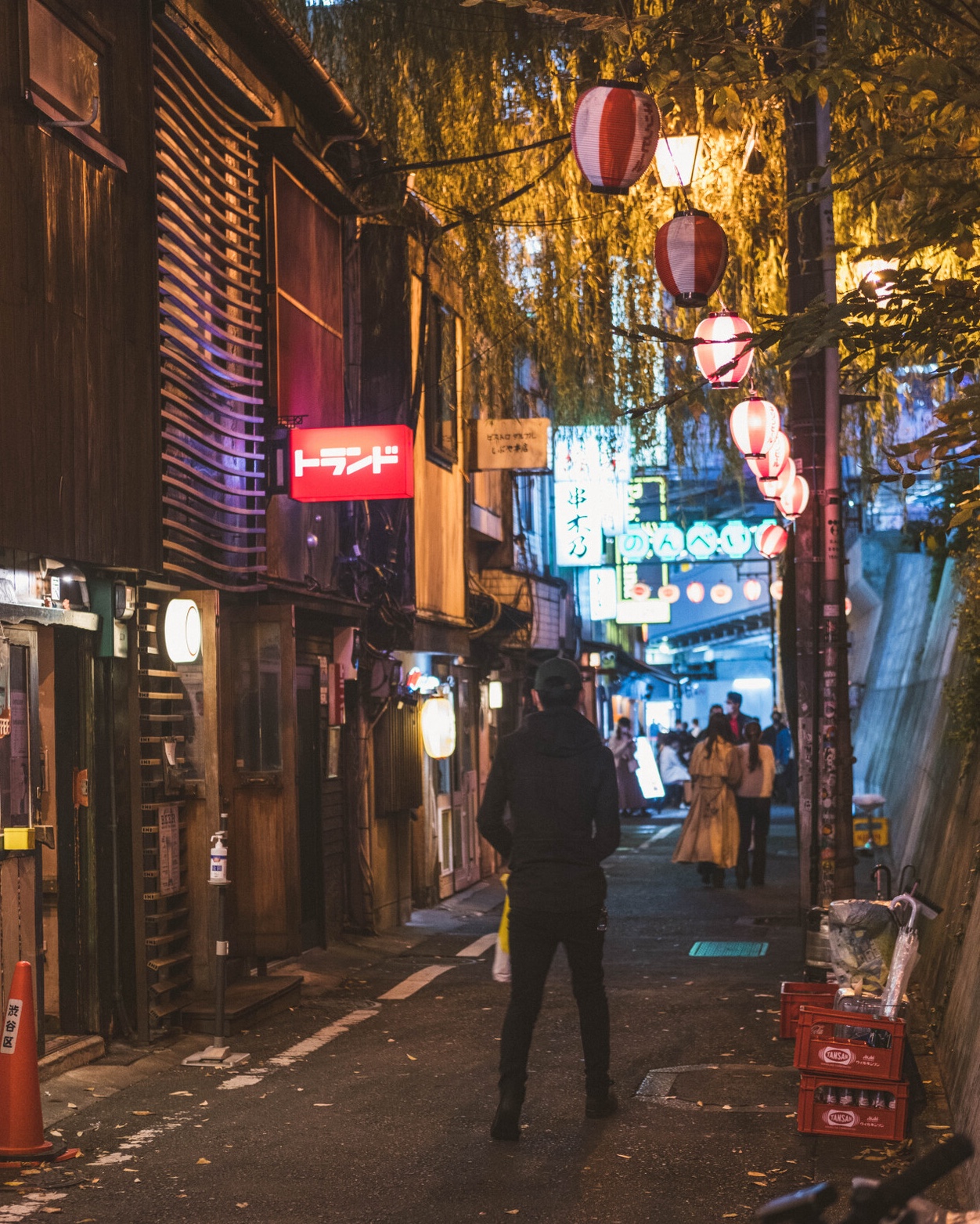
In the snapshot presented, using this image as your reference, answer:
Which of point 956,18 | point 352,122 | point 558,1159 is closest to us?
point 956,18

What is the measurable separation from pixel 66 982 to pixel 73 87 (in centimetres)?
579

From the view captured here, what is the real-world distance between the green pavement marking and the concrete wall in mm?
1745

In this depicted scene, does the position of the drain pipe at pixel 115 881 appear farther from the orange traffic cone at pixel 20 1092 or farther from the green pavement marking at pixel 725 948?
the green pavement marking at pixel 725 948

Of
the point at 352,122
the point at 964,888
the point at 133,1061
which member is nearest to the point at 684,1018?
the point at 964,888

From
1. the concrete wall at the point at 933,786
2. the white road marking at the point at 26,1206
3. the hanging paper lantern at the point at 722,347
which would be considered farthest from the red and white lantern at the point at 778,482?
the white road marking at the point at 26,1206

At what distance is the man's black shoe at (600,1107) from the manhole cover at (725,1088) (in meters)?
0.39

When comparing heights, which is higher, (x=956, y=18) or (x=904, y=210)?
(x=904, y=210)

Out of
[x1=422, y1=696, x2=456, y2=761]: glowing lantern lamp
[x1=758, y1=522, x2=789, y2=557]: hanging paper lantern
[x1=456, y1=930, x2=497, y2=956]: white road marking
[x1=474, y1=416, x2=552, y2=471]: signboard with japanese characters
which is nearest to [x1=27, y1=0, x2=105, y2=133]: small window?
[x1=456, y1=930, x2=497, y2=956]: white road marking

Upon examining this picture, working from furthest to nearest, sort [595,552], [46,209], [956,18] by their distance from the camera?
1. [595,552]
2. [46,209]
3. [956,18]

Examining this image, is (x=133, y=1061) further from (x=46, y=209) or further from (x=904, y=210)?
(x=904, y=210)

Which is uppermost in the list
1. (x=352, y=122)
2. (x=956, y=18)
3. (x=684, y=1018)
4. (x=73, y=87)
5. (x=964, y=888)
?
(x=352, y=122)

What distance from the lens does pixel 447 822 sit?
68.1ft

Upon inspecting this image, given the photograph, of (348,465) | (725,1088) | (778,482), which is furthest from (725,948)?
(725,1088)

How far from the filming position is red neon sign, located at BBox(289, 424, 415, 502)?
521 inches
